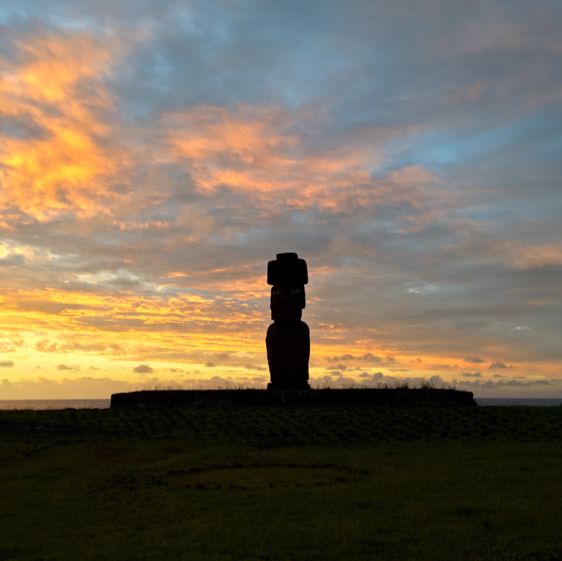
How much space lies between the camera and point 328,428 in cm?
1705

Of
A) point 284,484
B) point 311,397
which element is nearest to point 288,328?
point 311,397

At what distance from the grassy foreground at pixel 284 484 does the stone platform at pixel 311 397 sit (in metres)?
1.10

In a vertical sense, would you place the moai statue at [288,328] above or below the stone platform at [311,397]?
above

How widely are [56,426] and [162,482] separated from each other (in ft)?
24.4

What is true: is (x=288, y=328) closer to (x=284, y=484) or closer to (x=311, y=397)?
(x=311, y=397)

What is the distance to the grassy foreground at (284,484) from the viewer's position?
7918mm

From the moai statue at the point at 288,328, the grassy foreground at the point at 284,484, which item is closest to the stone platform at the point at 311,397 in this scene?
Result: the grassy foreground at the point at 284,484

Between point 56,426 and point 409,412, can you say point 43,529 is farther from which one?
point 409,412

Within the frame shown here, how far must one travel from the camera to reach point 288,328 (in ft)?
76.8

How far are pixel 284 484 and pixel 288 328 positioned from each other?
482 inches

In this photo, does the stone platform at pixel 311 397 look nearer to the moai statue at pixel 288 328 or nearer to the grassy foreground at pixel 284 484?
the grassy foreground at pixel 284 484

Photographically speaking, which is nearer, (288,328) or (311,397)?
(311,397)

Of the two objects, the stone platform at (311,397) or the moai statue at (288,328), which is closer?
the stone platform at (311,397)

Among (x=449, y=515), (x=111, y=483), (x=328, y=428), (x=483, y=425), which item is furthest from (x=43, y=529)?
(x=483, y=425)
